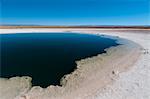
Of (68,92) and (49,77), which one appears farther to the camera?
(49,77)

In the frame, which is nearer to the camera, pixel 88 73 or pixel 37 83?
pixel 37 83

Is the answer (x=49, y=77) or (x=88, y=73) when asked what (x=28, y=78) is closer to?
(x=49, y=77)

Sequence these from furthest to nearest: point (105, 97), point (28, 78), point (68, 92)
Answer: point (28, 78) < point (68, 92) < point (105, 97)

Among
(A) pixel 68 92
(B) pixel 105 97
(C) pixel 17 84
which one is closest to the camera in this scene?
(B) pixel 105 97

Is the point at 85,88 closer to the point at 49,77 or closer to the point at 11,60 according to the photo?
the point at 49,77

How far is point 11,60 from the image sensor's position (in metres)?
14.0

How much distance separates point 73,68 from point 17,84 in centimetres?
372

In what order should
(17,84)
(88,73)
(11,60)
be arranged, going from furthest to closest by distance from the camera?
(11,60)
(88,73)
(17,84)

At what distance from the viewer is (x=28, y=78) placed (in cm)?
988

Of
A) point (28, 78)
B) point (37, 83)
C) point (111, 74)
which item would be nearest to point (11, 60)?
point (28, 78)

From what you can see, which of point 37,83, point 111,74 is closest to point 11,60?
point 37,83

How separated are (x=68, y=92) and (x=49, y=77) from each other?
8.15 ft

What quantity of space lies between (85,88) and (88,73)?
7.84 feet

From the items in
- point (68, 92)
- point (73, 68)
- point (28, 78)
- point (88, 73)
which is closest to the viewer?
point (68, 92)
